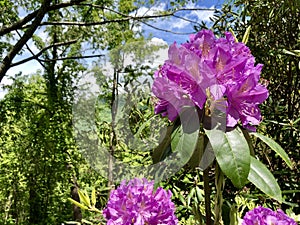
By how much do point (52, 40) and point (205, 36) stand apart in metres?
5.64

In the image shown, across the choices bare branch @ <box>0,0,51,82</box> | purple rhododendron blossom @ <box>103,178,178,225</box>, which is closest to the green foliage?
purple rhododendron blossom @ <box>103,178,178,225</box>

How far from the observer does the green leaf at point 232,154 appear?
1.91 feet

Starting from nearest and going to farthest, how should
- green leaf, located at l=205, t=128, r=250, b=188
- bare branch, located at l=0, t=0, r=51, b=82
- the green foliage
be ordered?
green leaf, located at l=205, t=128, r=250, b=188 < the green foliage < bare branch, located at l=0, t=0, r=51, b=82

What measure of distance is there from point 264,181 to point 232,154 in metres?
0.07

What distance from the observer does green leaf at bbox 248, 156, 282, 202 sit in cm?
61

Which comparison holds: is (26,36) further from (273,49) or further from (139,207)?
(139,207)

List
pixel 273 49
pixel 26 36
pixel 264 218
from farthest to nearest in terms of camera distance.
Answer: pixel 26 36, pixel 273 49, pixel 264 218

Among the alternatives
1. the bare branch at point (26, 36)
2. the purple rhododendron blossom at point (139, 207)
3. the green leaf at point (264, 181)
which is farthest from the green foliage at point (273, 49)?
the bare branch at point (26, 36)

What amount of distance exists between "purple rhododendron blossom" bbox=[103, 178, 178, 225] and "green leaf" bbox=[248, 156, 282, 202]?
20 centimetres

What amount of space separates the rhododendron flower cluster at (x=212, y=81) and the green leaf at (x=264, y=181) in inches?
2.6

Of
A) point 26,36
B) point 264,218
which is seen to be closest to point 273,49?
point 264,218

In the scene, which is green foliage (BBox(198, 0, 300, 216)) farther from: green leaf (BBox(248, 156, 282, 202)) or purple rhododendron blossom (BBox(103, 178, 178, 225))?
green leaf (BBox(248, 156, 282, 202))

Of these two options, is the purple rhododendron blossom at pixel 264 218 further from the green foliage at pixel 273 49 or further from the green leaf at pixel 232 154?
the green foliage at pixel 273 49

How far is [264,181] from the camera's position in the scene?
621mm
